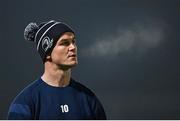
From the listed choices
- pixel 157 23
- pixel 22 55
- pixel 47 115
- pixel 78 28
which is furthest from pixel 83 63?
pixel 47 115

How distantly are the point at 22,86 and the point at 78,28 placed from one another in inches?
17.0

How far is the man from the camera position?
1470mm

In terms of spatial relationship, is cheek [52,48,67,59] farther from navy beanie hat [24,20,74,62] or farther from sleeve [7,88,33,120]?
sleeve [7,88,33,120]

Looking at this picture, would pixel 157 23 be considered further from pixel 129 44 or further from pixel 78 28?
pixel 78 28

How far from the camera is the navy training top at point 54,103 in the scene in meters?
1.45

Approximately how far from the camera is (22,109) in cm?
143

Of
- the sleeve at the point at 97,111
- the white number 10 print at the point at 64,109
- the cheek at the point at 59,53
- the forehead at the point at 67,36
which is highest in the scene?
the forehead at the point at 67,36

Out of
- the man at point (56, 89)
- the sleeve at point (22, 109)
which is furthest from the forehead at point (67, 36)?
the sleeve at point (22, 109)

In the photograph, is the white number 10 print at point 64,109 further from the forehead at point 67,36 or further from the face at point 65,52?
the forehead at point 67,36

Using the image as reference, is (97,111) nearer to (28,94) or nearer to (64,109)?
(64,109)

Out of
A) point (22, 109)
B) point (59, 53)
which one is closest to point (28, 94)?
point (22, 109)

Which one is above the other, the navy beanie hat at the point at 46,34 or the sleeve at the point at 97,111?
the navy beanie hat at the point at 46,34

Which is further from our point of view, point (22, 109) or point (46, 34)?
point (46, 34)

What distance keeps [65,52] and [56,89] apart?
158mm
